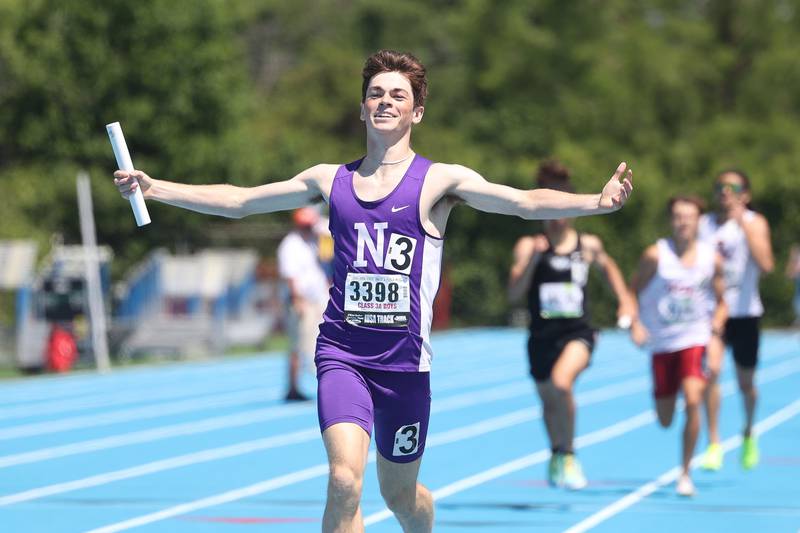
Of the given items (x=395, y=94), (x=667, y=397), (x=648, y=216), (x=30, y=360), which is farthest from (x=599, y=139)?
(x=395, y=94)

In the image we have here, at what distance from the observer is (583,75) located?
56469mm

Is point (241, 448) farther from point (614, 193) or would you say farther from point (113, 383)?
point (614, 193)

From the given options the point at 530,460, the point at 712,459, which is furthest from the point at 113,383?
the point at 712,459

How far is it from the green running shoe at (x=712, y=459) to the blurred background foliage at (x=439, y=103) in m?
18.9

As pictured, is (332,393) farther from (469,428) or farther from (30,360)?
(30,360)

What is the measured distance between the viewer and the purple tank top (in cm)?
597

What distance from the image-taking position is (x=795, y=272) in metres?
31.3

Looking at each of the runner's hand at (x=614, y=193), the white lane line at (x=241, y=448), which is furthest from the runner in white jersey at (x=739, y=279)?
the runner's hand at (x=614, y=193)

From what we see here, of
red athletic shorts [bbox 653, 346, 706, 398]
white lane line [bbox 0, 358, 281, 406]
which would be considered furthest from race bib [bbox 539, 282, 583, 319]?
white lane line [bbox 0, 358, 281, 406]

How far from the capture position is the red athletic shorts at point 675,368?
34.3ft

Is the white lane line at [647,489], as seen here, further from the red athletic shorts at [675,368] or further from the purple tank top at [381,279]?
the purple tank top at [381,279]

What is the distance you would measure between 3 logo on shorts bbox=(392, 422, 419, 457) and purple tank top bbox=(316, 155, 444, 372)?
0.74 feet

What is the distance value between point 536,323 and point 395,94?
15.2 ft

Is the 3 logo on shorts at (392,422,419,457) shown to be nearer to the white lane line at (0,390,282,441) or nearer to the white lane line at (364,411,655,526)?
the white lane line at (364,411,655,526)
